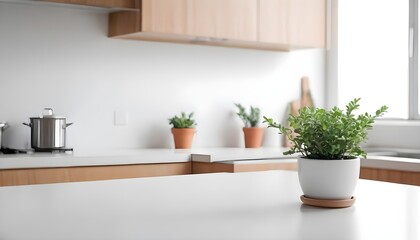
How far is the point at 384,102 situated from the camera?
4.90m

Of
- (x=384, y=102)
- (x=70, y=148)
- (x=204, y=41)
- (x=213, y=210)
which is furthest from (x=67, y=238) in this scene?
(x=384, y=102)

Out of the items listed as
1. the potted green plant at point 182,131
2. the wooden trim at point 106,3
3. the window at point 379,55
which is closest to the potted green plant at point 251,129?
the potted green plant at point 182,131

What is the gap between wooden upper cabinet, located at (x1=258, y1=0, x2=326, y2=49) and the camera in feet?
14.5

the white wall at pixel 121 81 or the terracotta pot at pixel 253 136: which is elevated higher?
the white wall at pixel 121 81

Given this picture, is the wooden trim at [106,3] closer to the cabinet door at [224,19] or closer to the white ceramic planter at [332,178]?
the cabinet door at [224,19]

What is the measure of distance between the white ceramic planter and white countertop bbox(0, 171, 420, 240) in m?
0.05

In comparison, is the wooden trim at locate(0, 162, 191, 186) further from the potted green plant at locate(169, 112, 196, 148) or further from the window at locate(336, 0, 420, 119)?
the window at locate(336, 0, 420, 119)

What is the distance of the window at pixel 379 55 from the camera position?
461cm

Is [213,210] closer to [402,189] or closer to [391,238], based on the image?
[391,238]

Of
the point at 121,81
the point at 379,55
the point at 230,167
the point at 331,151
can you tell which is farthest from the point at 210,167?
the point at 331,151

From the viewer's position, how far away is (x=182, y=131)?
14.0ft

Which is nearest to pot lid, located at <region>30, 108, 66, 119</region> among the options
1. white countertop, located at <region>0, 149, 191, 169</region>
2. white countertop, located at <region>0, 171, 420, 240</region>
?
white countertop, located at <region>0, 149, 191, 169</region>

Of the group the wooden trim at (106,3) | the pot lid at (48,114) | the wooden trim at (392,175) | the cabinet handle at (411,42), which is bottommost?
the wooden trim at (392,175)

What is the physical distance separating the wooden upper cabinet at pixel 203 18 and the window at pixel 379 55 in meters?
1.12
